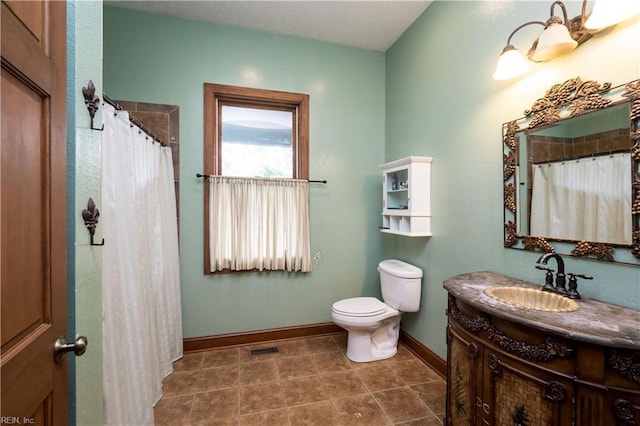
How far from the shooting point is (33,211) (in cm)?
65

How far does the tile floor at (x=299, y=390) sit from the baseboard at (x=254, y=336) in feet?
0.21

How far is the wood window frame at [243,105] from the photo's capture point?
8.00 feet

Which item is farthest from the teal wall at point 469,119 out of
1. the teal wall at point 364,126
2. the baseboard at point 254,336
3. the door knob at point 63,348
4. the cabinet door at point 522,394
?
the door knob at point 63,348

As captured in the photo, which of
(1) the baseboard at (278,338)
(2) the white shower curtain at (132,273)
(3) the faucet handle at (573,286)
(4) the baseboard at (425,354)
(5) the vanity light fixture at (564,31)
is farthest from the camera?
(1) the baseboard at (278,338)

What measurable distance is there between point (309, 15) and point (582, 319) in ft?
8.71

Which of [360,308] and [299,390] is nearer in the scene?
[299,390]

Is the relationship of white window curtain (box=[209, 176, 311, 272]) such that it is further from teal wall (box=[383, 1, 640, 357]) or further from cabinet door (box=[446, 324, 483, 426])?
cabinet door (box=[446, 324, 483, 426])

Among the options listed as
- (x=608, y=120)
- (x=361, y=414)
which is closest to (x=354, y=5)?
(x=608, y=120)

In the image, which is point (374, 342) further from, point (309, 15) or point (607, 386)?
point (309, 15)

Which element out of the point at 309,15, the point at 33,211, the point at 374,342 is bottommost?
the point at 374,342

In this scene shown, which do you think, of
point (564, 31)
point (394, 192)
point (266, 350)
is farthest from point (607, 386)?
point (266, 350)

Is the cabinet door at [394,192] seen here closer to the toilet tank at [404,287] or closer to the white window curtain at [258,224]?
the toilet tank at [404,287]

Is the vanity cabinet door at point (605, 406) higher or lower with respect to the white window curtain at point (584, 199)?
lower

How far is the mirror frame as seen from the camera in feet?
3.58
